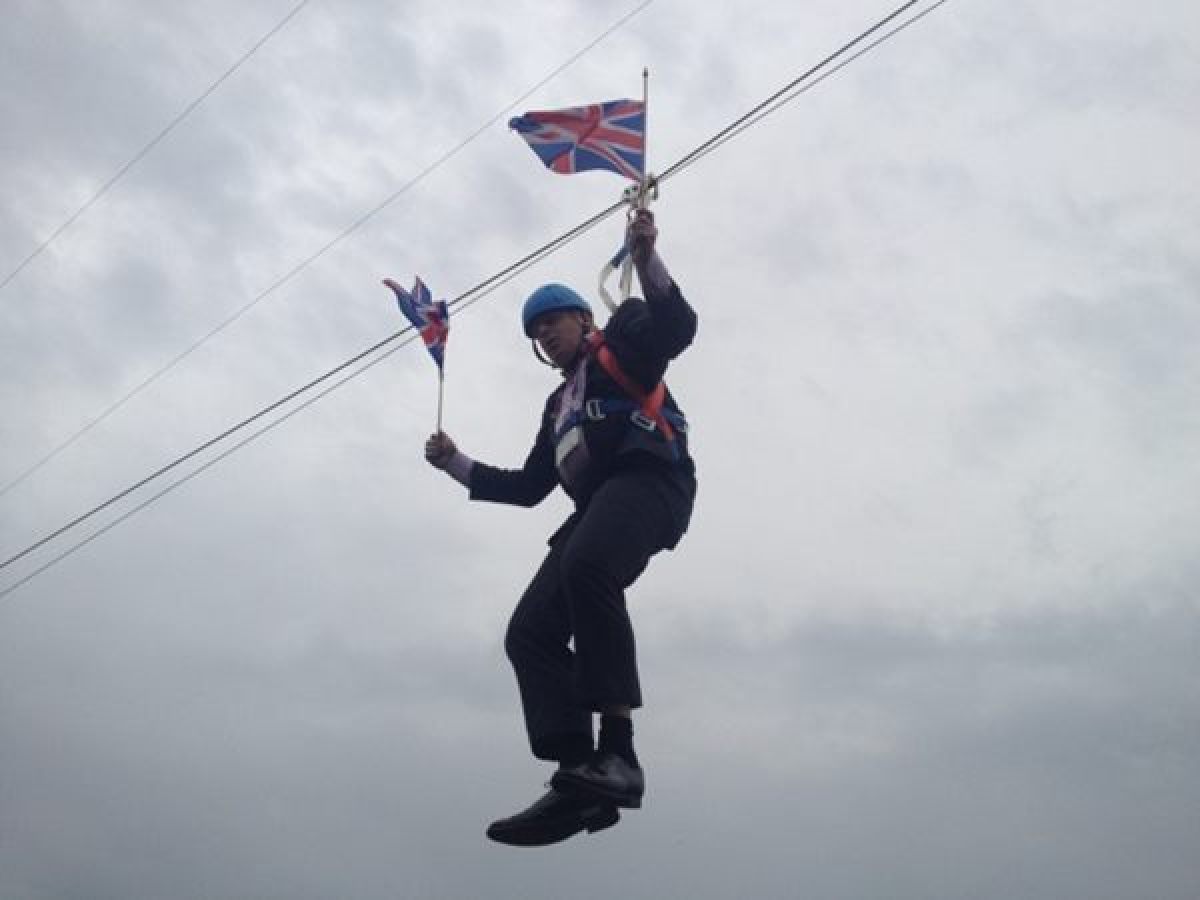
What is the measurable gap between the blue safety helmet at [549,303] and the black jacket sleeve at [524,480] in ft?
2.06

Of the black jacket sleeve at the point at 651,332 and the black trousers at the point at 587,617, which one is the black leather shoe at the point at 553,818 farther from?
the black jacket sleeve at the point at 651,332

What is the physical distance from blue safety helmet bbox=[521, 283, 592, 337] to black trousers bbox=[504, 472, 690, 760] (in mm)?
807

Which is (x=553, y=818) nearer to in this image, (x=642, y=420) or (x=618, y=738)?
(x=618, y=738)

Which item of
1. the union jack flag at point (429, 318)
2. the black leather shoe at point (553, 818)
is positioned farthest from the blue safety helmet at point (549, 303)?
the black leather shoe at point (553, 818)

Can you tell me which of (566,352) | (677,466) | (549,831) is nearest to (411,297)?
(566,352)

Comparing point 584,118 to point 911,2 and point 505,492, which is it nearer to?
point 505,492

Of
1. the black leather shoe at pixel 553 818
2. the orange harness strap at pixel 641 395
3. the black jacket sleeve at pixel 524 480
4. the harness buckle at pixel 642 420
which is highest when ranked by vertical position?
the black jacket sleeve at pixel 524 480

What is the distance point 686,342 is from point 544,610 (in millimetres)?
1234

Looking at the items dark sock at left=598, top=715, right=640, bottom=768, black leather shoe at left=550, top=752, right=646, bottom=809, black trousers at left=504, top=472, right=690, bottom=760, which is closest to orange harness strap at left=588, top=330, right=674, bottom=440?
black trousers at left=504, top=472, right=690, bottom=760

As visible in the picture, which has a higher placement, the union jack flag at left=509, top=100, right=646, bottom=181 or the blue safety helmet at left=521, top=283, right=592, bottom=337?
the union jack flag at left=509, top=100, right=646, bottom=181

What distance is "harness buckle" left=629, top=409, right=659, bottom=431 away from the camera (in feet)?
17.6

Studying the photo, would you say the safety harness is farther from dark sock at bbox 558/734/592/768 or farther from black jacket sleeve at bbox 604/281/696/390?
dark sock at bbox 558/734/592/768

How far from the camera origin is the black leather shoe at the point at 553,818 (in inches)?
197

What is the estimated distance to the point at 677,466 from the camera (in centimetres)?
548
